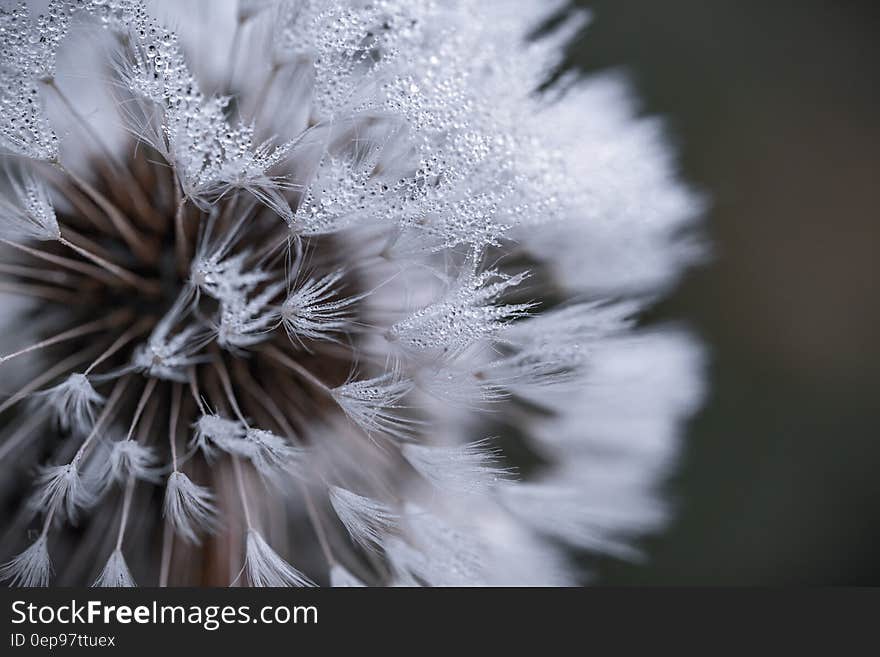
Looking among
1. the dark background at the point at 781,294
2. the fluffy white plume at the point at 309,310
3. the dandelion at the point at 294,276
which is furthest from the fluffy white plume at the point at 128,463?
the dark background at the point at 781,294

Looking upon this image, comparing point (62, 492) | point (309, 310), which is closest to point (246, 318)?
point (309, 310)

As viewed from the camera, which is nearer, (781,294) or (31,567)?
(31,567)

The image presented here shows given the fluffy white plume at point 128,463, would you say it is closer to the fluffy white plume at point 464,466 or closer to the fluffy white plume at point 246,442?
the fluffy white plume at point 246,442

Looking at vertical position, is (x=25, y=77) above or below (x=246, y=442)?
above

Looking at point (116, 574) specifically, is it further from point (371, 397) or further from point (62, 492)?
point (371, 397)

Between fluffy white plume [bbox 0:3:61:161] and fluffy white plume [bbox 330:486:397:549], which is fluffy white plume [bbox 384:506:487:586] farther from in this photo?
fluffy white plume [bbox 0:3:61:161]

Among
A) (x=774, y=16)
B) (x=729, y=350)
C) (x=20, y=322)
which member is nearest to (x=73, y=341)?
(x=20, y=322)

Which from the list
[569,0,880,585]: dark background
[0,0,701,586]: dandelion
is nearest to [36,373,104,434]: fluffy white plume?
[0,0,701,586]: dandelion
